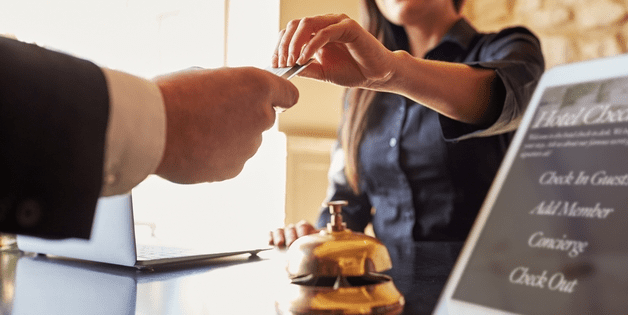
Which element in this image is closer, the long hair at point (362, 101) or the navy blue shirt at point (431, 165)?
the navy blue shirt at point (431, 165)

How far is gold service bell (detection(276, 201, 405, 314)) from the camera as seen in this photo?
38cm

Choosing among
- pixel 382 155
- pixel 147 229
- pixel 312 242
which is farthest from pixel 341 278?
pixel 382 155

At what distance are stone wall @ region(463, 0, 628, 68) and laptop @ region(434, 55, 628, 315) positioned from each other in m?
2.04

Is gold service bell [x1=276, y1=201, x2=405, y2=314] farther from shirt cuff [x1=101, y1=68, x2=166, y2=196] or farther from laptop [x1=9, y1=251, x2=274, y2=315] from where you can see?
shirt cuff [x1=101, y1=68, x2=166, y2=196]

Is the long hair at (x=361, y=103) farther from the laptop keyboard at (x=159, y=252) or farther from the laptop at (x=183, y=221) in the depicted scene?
the laptop keyboard at (x=159, y=252)

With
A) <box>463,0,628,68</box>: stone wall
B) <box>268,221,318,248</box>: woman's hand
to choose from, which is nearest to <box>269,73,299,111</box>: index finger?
<box>268,221,318,248</box>: woman's hand

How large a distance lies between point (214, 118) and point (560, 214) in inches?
12.5

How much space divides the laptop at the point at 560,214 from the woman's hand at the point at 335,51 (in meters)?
0.34

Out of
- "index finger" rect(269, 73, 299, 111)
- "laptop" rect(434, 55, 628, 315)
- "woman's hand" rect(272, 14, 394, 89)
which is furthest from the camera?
"woman's hand" rect(272, 14, 394, 89)

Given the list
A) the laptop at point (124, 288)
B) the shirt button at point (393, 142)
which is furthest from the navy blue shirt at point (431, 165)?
the laptop at point (124, 288)

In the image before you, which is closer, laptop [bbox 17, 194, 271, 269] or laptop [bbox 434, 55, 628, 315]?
laptop [bbox 434, 55, 628, 315]

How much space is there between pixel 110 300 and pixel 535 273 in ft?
1.23

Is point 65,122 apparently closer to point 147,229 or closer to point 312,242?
point 312,242

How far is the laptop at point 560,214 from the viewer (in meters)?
0.28
